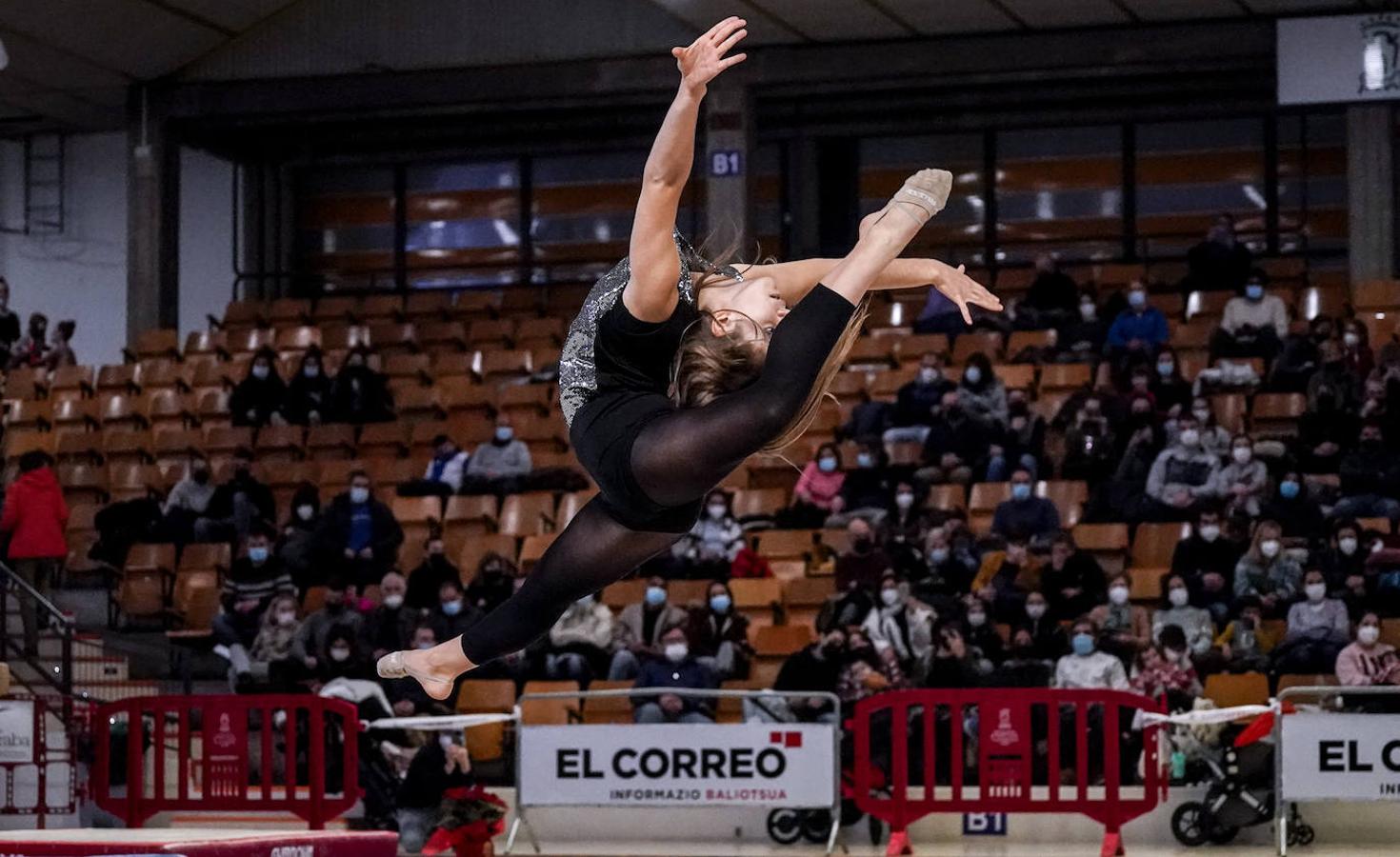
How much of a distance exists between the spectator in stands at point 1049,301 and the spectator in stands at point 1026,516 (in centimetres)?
349

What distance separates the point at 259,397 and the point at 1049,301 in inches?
290

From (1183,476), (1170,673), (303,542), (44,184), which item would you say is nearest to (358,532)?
(303,542)

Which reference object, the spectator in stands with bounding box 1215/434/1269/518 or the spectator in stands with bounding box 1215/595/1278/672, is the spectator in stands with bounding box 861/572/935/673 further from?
the spectator in stands with bounding box 1215/434/1269/518

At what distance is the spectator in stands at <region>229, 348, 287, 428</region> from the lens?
19.5 m

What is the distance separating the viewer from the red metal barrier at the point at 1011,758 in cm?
1202

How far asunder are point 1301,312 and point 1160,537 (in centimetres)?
388

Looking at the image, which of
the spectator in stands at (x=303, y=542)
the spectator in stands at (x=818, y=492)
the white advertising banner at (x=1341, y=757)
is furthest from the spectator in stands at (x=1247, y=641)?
the spectator in stands at (x=303, y=542)

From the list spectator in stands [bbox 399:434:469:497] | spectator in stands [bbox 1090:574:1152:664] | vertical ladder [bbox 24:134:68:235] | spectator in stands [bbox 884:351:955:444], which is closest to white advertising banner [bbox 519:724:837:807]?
spectator in stands [bbox 1090:574:1152:664]

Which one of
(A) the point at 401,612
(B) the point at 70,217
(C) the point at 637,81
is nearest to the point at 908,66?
(C) the point at 637,81

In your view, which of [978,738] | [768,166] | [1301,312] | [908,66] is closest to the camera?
[978,738]

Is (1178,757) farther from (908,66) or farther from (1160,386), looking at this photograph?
(908,66)

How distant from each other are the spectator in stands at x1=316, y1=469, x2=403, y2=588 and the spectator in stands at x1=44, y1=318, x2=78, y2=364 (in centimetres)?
629

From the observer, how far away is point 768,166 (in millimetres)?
23938

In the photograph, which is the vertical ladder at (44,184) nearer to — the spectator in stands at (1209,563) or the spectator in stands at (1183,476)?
the spectator in stands at (1183,476)
